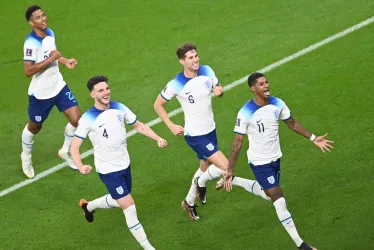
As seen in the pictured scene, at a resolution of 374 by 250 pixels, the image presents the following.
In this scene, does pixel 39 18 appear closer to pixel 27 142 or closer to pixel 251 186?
pixel 27 142

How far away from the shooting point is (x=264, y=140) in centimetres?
1555

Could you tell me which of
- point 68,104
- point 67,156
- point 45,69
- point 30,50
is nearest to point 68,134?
point 67,156

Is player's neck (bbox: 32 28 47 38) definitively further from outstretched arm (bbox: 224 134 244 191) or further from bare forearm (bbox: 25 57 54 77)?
outstretched arm (bbox: 224 134 244 191)

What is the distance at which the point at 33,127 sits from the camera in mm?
18547

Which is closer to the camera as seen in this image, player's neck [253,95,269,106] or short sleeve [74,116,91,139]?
player's neck [253,95,269,106]

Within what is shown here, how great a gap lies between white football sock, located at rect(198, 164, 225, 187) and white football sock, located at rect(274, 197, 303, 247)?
4.10ft

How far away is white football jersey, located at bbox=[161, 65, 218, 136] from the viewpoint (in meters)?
16.4

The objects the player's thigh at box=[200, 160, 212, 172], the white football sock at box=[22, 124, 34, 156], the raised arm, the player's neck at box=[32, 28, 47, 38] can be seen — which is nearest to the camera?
the player's thigh at box=[200, 160, 212, 172]

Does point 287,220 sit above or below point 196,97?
below

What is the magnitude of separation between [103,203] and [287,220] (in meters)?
2.80

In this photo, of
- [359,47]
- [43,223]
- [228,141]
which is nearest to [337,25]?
[359,47]

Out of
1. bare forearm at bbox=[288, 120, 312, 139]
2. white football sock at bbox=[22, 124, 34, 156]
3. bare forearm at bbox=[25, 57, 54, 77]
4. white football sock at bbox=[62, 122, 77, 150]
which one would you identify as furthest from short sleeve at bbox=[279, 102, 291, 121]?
white football sock at bbox=[22, 124, 34, 156]

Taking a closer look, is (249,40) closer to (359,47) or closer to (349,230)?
(359,47)

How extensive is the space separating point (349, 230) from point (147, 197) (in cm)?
342
